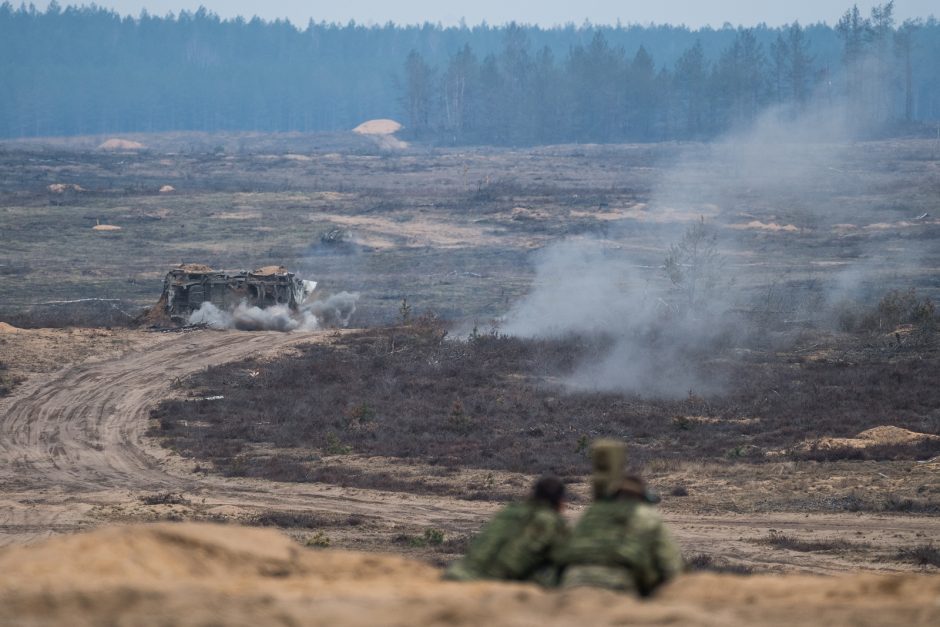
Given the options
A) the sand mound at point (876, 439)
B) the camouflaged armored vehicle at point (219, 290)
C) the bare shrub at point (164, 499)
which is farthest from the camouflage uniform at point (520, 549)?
the camouflaged armored vehicle at point (219, 290)

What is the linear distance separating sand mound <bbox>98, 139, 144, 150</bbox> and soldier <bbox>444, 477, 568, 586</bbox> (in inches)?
4611

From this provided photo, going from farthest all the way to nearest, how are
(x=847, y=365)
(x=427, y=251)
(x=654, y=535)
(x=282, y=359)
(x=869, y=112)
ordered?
1. (x=869, y=112)
2. (x=427, y=251)
3. (x=282, y=359)
4. (x=847, y=365)
5. (x=654, y=535)

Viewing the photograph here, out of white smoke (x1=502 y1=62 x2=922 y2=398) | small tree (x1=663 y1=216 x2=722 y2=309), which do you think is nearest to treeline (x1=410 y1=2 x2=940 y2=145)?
white smoke (x1=502 y1=62 x2=922 y2=398)

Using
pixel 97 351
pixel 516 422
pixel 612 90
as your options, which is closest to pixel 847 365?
pixel 516 422

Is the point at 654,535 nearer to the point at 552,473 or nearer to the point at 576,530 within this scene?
the point at 576,530

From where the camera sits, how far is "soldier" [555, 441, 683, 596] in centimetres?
675

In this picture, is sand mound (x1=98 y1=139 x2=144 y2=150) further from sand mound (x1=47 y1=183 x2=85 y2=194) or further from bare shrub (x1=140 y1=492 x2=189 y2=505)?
bare shrub (x1=140 y1=492 x2=189 y2=505)

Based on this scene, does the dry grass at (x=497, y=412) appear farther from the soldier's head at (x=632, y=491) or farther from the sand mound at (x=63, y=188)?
the sand mound at (x=63, y=188)

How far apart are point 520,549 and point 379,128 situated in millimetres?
132351

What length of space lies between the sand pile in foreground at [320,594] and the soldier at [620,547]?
162mm

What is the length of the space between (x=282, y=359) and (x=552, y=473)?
41.1 ft

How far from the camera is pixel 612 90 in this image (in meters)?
119

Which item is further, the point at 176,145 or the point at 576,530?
the point at 176,145

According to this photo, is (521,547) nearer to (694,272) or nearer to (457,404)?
(457,404)
